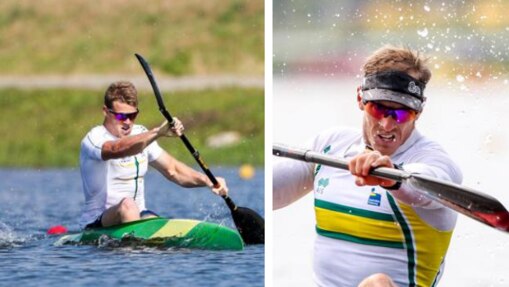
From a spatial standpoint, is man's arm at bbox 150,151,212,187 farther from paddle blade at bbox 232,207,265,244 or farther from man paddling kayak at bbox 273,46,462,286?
man paddling kayak at bbox 273,46,462,286

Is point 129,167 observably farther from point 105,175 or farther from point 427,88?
point 427,88

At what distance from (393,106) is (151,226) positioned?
41.7 inches

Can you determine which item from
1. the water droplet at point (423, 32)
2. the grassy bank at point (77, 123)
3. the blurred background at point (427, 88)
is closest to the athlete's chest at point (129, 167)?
the grassy bank at point (77, 123)

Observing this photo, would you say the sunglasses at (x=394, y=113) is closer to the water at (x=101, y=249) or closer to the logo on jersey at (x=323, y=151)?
the logo on jersey at (x=323, y=151)

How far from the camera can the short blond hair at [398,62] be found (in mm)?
3799

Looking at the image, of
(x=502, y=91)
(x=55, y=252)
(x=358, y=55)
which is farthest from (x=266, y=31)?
(x=55, y=252)

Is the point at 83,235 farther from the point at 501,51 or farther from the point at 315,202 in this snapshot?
the point at 501,51

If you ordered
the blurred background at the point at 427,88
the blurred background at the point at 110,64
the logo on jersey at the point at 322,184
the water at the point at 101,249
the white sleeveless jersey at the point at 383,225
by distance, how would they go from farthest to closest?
the blurred background at the point at 110,64 < the water at the point at 101,249 < the blurred background at the point at 427,88 < the logo on jersey at the point at 322,184 < the white sleeveless jersey at the point at 383,225

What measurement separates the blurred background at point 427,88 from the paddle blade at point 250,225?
2.9 inches

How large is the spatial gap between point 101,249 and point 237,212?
52 cm

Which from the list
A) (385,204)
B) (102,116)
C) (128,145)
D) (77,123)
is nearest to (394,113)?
(385,204)

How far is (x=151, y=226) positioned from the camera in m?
4.17

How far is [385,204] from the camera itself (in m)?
3.68

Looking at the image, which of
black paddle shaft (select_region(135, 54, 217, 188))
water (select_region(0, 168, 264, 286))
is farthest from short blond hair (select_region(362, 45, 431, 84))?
black paddle shaft (select_region(135, 54, 217, 188))
